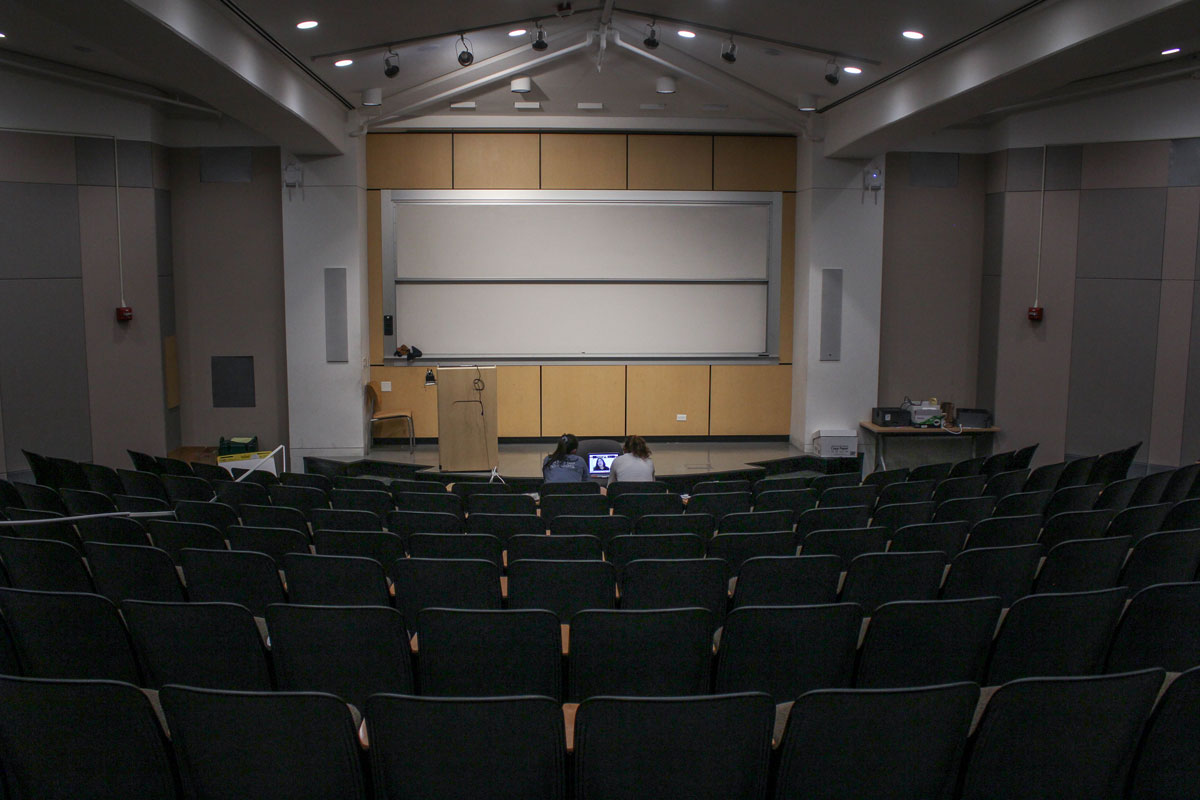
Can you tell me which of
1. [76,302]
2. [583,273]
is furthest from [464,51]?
[76,302]

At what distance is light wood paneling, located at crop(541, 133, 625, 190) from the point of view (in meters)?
11.2

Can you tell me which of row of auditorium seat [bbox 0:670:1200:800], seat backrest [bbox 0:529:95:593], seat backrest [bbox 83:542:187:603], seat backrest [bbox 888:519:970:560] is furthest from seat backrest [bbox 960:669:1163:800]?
seat backrest [bbox 0:529:95:593]

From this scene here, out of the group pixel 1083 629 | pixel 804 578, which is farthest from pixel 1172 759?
pixel 804 578

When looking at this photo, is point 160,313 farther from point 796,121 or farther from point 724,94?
point 796,121

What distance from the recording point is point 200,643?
10.4 feet

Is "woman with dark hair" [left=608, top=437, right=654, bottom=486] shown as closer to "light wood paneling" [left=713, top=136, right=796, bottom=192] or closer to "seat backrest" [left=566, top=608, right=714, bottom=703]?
"seat backrest" [left=566, top=608, right=714, bottom=703]

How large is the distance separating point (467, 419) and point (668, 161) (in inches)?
Result: 165

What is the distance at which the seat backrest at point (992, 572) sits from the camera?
4.02m

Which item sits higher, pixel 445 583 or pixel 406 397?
pixel 406 397

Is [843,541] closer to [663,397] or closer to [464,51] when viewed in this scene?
[464,51]

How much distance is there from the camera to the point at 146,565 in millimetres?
3996

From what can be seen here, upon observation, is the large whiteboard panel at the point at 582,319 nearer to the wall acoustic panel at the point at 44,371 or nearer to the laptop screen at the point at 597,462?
the laptop screen at the point at 597,462

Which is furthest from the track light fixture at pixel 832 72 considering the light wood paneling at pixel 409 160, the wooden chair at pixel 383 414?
the wooden chair at pixel 383 414

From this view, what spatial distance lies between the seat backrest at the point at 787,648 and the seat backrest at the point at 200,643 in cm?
166
